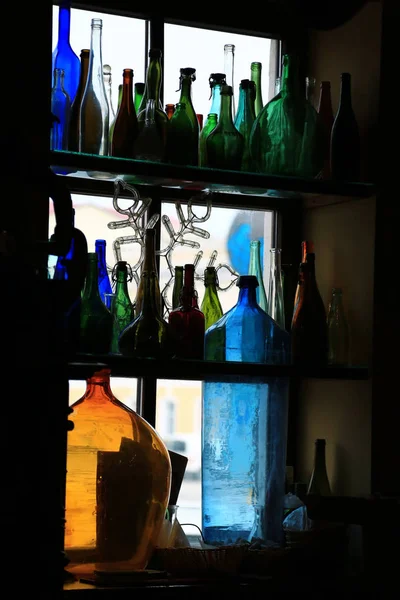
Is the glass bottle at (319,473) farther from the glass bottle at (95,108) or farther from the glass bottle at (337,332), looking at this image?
the glass bottle at (95,108)

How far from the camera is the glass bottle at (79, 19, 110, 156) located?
198cm

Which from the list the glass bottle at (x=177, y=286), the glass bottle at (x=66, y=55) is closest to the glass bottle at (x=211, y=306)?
the glass bottle at (x=177, y=286)

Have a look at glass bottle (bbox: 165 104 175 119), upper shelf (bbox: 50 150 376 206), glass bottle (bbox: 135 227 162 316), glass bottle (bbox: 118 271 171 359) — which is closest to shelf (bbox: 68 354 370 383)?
glass bottle (bbox: 118 271 171 359)

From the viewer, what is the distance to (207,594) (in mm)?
1814

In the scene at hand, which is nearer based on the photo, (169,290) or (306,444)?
(169,290)

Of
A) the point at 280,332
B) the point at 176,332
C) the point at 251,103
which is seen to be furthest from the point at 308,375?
the point at 251,103

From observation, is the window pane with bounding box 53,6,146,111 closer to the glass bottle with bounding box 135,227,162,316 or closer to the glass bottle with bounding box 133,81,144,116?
the glass bottle with bounding box 133,81,144,116

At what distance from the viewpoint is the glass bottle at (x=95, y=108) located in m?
1.98

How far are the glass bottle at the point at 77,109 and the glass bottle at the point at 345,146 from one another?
55 cm

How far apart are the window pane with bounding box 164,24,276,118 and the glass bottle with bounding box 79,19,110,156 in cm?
26

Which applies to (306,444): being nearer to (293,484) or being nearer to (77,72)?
(293,484)

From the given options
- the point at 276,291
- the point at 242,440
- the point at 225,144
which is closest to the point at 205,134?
the point at 225,144

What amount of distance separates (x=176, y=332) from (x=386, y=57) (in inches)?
30.0

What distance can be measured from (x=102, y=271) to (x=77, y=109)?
Result: 13.2 inches
